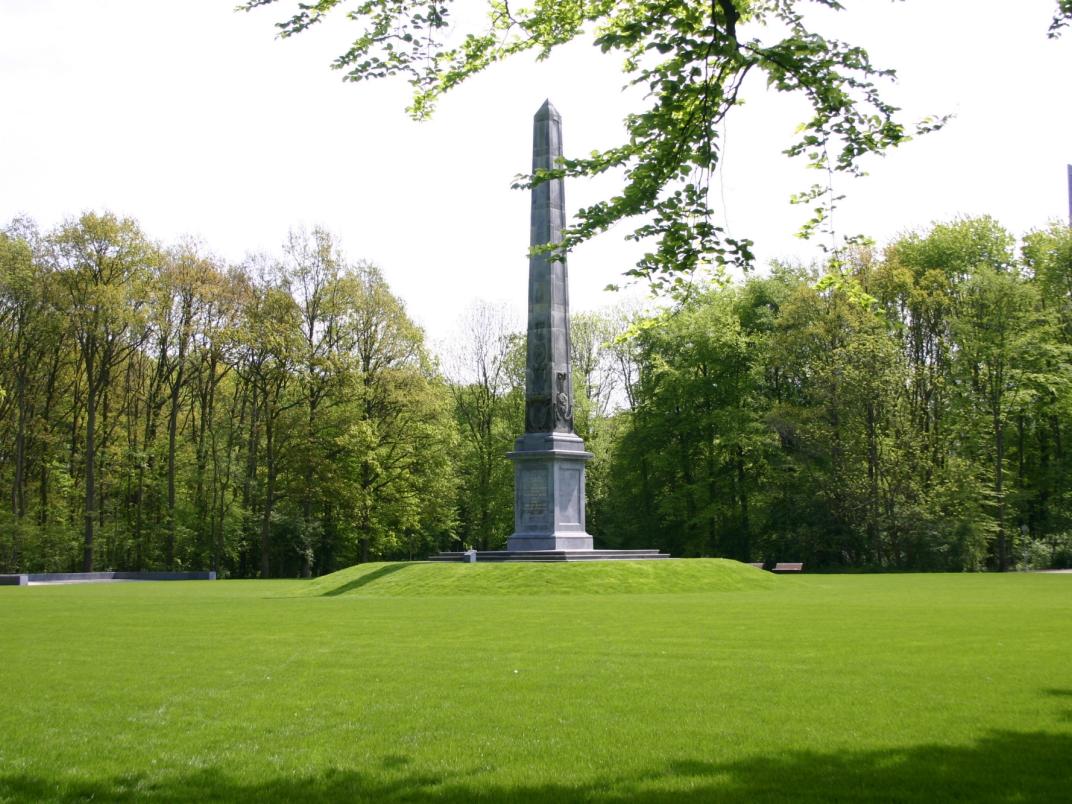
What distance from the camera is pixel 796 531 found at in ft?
161

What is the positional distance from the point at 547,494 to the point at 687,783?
2657 cm

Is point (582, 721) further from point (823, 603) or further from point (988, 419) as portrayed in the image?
point (988, 419)

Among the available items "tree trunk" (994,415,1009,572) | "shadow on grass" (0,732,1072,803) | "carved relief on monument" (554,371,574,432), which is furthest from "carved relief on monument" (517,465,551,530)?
"shadow on grass" (0,732,1072,803)

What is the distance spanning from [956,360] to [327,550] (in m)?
32.7

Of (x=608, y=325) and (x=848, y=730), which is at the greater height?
(x=608, y=325)

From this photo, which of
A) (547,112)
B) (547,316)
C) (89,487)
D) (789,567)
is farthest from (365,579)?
(789,567)

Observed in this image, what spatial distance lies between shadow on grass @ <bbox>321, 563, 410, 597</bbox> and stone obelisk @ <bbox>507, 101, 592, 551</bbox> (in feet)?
12.7

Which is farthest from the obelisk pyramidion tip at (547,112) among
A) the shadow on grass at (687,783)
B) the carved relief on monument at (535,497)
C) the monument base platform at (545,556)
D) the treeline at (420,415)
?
the shadow on grass at (687,783)

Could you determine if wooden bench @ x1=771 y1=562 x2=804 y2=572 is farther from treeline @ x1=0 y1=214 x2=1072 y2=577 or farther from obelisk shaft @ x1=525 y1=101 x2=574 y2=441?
obelisk shaft @ x1=525 y1=101 x2=574 y2=441

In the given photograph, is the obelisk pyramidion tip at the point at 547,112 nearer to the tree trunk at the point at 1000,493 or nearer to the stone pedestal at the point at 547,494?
the stone pedestal at the point at 547,494

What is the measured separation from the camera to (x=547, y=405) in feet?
110

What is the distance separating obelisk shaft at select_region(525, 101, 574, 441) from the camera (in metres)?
33.3

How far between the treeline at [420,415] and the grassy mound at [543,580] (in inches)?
668

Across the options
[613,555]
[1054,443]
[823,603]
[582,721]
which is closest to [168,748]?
[582,721]
